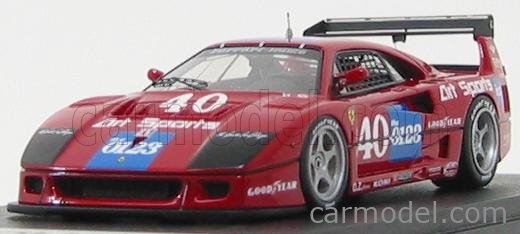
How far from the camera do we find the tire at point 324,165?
5.63 metres

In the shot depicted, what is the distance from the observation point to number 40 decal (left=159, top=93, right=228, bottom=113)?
5.75 m

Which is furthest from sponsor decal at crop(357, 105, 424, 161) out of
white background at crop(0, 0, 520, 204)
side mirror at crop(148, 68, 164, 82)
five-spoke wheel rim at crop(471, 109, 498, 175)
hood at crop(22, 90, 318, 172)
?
white background at crop(0, 0, 520, 204)

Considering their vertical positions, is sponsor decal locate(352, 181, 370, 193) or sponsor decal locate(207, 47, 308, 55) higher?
sponsor decal locate(207, 47, 308, 55)

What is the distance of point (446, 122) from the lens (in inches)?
264

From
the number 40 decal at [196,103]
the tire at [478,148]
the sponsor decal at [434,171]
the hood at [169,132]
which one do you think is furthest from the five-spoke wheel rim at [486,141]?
the number 40 decal at [196,103]

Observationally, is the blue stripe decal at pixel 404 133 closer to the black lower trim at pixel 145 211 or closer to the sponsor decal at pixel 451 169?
the sponsor decal at pixel 451 169

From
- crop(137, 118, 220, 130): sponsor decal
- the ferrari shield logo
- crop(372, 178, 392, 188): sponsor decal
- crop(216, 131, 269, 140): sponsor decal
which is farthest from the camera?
crop(372, 178, 392, 188): sponsor decal

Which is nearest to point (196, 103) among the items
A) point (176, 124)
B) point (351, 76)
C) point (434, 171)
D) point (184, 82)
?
point (176, 124)

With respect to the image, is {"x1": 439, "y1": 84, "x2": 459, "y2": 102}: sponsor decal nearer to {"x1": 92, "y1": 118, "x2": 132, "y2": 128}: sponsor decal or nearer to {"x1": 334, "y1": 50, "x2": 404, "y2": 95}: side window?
{"x1": 334, "y1": 50, "x2": 404, "y2": 95}: side window

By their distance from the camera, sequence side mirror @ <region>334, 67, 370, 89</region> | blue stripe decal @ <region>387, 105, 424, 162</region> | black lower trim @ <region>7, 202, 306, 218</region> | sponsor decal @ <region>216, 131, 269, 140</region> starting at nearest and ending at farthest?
black lower trim @ <region>7, 202, 306, 218</region> < sponsor decal @ <region>216, 131, 269, 140</region> < side mirror @ <region>334, 67, 370, 89</region> < blue stripe decal @ <region>387, 105, 424, 162</region>

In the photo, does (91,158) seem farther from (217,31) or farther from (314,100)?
(217,31)

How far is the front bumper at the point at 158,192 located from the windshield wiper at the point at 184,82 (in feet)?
2.66

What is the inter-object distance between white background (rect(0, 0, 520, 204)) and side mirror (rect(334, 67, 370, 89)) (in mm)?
2379

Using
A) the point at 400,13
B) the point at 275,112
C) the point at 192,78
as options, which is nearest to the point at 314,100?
the point at 275,112
